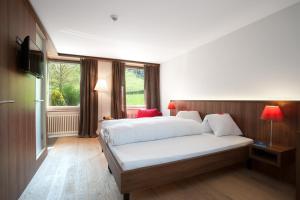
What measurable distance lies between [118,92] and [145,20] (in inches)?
111

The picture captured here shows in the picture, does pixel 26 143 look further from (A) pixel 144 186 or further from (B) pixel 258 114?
(B) pixel 258 114

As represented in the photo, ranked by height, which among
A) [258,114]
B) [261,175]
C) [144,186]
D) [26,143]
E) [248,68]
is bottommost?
[261,175]

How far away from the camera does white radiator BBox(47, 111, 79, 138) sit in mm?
4484

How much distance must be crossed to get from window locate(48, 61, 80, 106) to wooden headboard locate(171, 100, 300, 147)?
3.78 m

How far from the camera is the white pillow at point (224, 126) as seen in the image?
271 cm

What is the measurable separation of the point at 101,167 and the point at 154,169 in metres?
1.30

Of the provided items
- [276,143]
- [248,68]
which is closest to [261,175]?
[276,143]

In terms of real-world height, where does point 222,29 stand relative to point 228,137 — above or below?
above

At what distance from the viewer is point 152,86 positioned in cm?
559

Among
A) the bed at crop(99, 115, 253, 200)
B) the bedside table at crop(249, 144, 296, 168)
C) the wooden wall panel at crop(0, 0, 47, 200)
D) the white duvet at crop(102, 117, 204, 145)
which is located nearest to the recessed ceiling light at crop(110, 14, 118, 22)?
the wooden wall panel at crop(0, 0, 47, 200)

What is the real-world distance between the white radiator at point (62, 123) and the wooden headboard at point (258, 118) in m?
3.65

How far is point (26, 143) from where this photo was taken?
6.86 ft

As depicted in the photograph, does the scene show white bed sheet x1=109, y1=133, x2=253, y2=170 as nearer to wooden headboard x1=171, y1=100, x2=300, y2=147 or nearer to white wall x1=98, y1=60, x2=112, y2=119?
wooden headboard x1=171, y1=100, x2=300, y2=147

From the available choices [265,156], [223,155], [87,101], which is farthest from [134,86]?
[265,156]
